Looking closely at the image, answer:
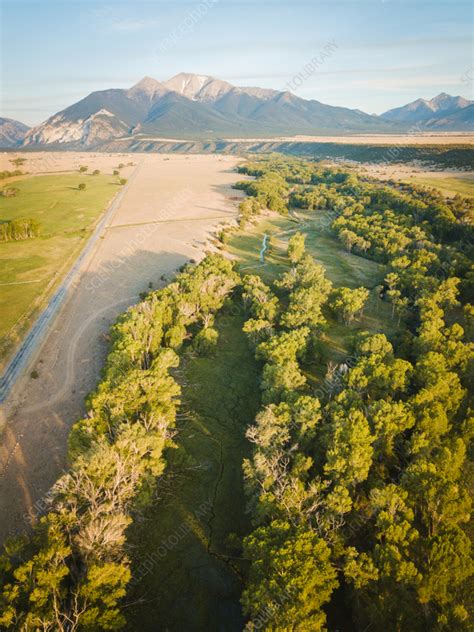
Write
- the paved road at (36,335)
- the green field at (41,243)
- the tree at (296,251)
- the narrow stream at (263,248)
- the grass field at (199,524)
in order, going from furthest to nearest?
the narrow stream at (263,248), the tree at (296,251), the green field at (41,243), the paved road at (36,335), the grass field at (199,524)

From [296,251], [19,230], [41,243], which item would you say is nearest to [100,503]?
[296,251]

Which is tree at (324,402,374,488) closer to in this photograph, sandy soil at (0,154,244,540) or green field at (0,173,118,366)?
sandy soil at (0,154,244,540)

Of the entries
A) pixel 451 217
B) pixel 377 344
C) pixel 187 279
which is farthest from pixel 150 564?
pixel 451 217

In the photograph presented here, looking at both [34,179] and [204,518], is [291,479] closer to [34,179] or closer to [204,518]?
[204,518]

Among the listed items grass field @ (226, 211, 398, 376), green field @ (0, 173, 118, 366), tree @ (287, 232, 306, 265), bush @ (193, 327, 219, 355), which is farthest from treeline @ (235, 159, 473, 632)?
green field @ (0, 173, 118, 366)

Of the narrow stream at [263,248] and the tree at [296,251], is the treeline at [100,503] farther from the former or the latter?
the narrow stream at [263,248]

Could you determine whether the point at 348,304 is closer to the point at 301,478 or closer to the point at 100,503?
the point at 301,478

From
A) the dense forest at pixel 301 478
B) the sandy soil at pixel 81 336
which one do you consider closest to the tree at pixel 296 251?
the sandy soil at pixel 81 336
